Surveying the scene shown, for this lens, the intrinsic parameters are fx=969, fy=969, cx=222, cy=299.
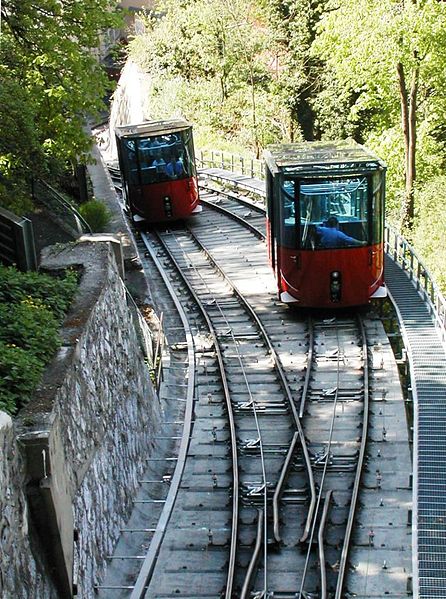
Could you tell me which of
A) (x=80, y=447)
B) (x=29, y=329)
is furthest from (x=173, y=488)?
(x=29, y=329)

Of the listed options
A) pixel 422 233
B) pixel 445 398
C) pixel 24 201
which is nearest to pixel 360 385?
pixel 445 398

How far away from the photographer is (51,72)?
19.1m

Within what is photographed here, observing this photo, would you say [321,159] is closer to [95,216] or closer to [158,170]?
[95,216]

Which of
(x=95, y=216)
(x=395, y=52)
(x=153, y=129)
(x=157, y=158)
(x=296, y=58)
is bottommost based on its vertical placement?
(x=95, y=216)

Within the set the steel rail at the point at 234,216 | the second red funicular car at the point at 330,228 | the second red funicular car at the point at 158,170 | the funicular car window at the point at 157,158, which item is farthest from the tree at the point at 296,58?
the second red funicular car at the point at 330,228

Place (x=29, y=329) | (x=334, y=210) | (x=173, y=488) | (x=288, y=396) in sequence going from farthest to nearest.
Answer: (x=334, y=210)
(x=288, y=396)
(x=173, y=488)
(x=29, y=329)

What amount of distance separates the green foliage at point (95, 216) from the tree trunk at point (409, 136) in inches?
334

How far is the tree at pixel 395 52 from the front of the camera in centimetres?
2297

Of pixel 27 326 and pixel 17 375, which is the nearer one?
pixel 17 375

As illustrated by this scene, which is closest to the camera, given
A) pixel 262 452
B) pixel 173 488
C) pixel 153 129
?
pixel 173 488

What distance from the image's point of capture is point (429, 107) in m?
29.1

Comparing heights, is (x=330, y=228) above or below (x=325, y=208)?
below

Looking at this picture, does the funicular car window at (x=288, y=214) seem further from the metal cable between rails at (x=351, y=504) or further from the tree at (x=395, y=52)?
the tree at (x=395, y=52)

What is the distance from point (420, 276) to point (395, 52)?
23.3ft
